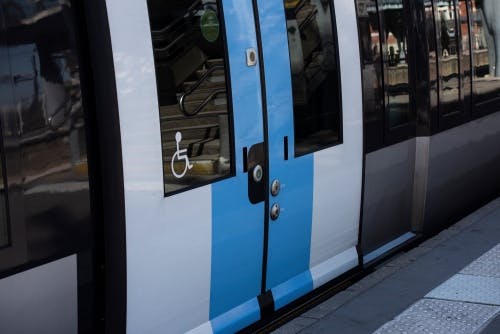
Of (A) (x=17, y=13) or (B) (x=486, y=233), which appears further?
(B) (x=486, y=233)

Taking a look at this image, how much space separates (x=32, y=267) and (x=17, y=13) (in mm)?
913

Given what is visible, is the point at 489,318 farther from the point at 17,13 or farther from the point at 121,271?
the point at 17,13

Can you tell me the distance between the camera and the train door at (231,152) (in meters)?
3.86

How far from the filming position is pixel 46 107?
3.38 metres

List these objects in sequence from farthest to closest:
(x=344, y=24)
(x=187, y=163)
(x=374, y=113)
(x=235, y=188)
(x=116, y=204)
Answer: (x=374, y=113) → (x=344, y=24) → (x=235, y=188) → (x=187, y=163) → (x=116, y=204)

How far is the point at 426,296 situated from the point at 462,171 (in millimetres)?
2608

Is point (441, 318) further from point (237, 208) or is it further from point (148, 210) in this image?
point (148, 210)

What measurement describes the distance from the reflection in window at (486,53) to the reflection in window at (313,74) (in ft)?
9.11

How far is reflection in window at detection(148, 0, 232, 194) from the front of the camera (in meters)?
4.02

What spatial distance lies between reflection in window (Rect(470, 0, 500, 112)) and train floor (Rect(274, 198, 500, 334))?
1.67m

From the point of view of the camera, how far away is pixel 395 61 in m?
6.42

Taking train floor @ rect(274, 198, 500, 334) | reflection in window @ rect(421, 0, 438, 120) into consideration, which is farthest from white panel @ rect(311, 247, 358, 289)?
reflection in window @ rect(421, 0, 438, 120)

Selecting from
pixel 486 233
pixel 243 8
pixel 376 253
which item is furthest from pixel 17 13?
pixel 486 233

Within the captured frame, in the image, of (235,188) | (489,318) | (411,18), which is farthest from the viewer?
(411,18)
